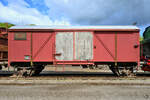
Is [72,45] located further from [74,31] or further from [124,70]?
[124,70]

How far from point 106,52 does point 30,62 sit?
18.6ft

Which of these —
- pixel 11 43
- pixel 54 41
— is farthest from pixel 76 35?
pixel 11 43

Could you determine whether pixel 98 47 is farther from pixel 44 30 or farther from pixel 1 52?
pixel 1 52

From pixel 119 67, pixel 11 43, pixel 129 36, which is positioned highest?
pixel 129 36

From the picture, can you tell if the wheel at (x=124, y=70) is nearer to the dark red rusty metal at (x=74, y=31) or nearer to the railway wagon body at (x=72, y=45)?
the railway wagon body at (x=72, y=45)

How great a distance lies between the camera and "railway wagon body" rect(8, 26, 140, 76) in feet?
24.2

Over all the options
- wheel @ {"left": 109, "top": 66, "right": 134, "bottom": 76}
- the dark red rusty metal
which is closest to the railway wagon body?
the dark red rusty metal

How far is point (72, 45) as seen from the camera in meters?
7.38

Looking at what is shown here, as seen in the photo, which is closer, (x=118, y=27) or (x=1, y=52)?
(x=118, y=27)

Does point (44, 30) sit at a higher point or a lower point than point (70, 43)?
higher

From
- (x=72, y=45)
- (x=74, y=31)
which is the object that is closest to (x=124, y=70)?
(x=72, y=45)

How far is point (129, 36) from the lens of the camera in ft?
24.2

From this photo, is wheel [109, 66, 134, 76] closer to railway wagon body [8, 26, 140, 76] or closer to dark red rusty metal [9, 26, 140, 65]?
railway wagon body [8, 26, 140, 76]

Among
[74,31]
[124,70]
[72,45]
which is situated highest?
[74,31]
